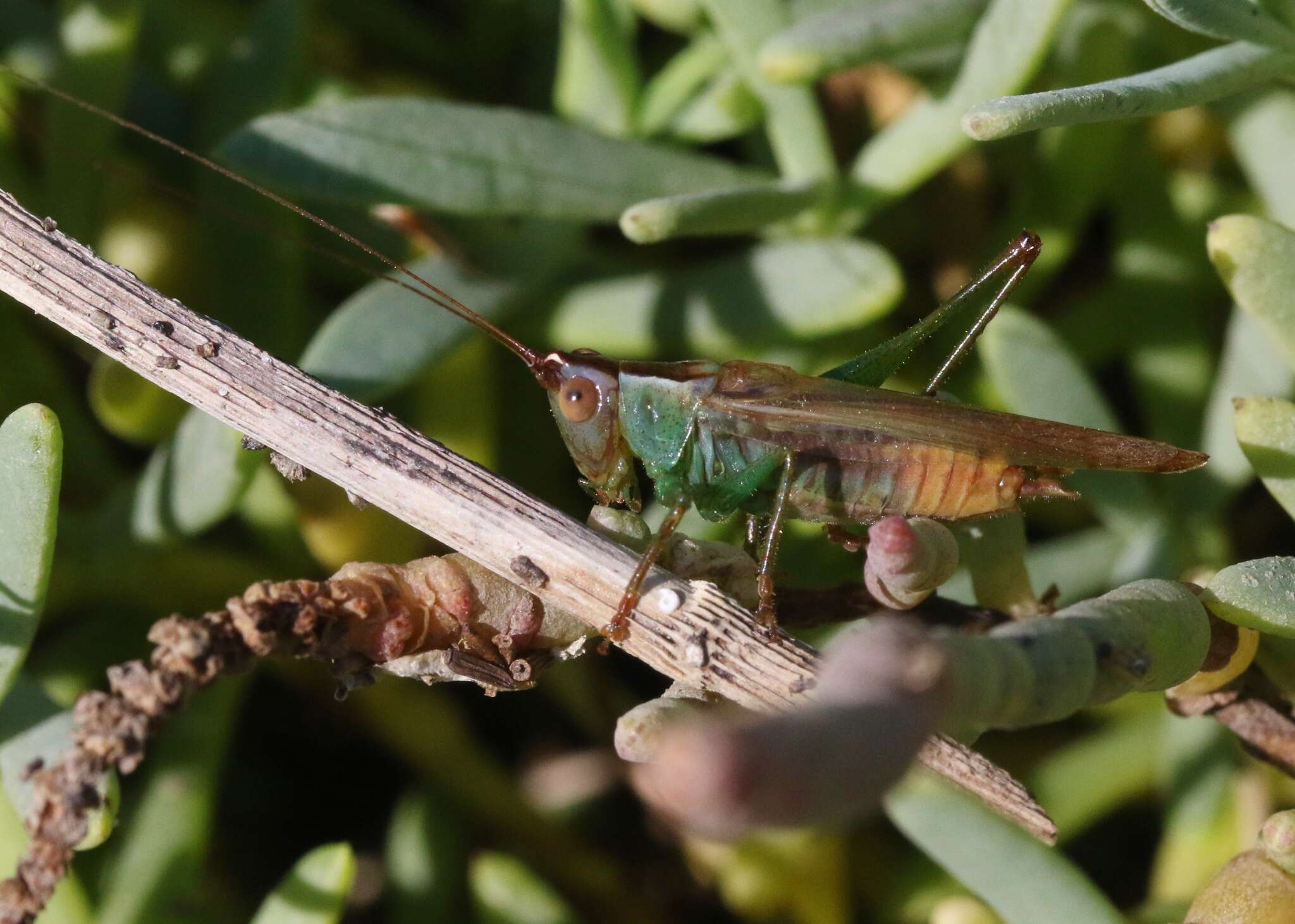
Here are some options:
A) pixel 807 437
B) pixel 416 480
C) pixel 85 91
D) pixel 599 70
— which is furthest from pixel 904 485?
pixel 85 91

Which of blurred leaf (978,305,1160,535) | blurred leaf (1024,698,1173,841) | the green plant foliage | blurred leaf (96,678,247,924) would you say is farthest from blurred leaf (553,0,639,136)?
blurred leaf (1024,698,1173,841)

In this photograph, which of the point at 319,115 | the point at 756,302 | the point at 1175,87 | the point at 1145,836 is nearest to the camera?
the point at 1175,87

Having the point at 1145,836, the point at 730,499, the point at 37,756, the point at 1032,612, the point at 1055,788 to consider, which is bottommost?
the point at 1145,836

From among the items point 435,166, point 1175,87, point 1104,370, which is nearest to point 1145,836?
point 1104,370

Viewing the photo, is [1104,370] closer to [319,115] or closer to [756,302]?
[756,302]

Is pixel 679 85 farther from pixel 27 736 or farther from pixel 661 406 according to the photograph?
pixel 27 736

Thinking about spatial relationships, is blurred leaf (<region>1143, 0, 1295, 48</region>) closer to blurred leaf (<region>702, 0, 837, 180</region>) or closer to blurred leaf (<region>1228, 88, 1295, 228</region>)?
blurred leaf (<region>1228, 88, 1295, 228</region>)
